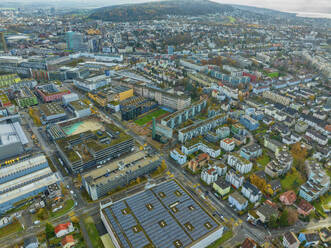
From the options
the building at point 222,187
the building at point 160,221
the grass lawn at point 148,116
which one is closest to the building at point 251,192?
the building at point 222,187

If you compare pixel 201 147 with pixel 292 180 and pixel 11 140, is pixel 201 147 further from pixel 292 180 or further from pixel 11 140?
pixel 11 140

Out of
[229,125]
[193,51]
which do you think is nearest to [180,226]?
[229,125]

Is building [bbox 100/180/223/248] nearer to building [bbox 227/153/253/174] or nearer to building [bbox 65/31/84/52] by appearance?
building [bbox 227/153/253/174]

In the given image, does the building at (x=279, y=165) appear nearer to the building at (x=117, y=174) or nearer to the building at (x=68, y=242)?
the building at (x=117, y=174)

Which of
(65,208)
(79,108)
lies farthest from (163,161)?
(79,108)

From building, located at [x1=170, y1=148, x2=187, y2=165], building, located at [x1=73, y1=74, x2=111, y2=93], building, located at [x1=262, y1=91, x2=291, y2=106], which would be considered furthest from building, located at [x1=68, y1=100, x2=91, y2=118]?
building, located at [x1=262, y1=91, x2=291, y2=106]

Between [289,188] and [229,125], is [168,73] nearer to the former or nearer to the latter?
[229,125]
